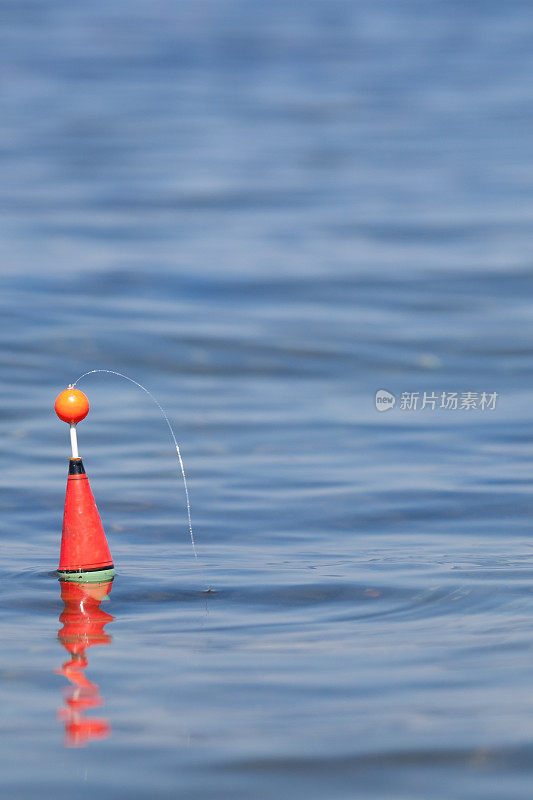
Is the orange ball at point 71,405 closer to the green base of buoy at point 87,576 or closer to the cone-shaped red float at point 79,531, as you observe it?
the cone-shaped red float at point 79,531

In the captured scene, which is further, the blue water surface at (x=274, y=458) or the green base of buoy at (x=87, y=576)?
the green base of buoy at (x=87, y=576)

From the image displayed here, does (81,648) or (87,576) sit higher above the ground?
(87,576)

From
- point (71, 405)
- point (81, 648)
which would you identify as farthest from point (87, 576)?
point (81, 648)

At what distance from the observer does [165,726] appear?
2189mm

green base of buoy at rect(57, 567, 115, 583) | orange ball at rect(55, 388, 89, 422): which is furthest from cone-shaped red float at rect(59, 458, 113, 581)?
orange ball at rect(55, 388, 89, 422)

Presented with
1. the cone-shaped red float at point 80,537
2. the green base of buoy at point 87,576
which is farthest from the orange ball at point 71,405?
the green base of buoy at point 87,576

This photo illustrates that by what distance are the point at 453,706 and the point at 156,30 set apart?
57.3 ft

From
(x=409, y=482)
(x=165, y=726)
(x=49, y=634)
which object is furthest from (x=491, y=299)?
(x=165, y=726)

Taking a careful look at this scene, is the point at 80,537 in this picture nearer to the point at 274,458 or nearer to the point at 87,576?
the point at 87,576

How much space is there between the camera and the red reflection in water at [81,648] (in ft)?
7.14

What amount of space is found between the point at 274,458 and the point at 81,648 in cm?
254

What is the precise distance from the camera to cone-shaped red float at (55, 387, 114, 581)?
10.8 ft

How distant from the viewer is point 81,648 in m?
2.75

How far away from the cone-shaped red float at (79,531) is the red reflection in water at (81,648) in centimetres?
4
